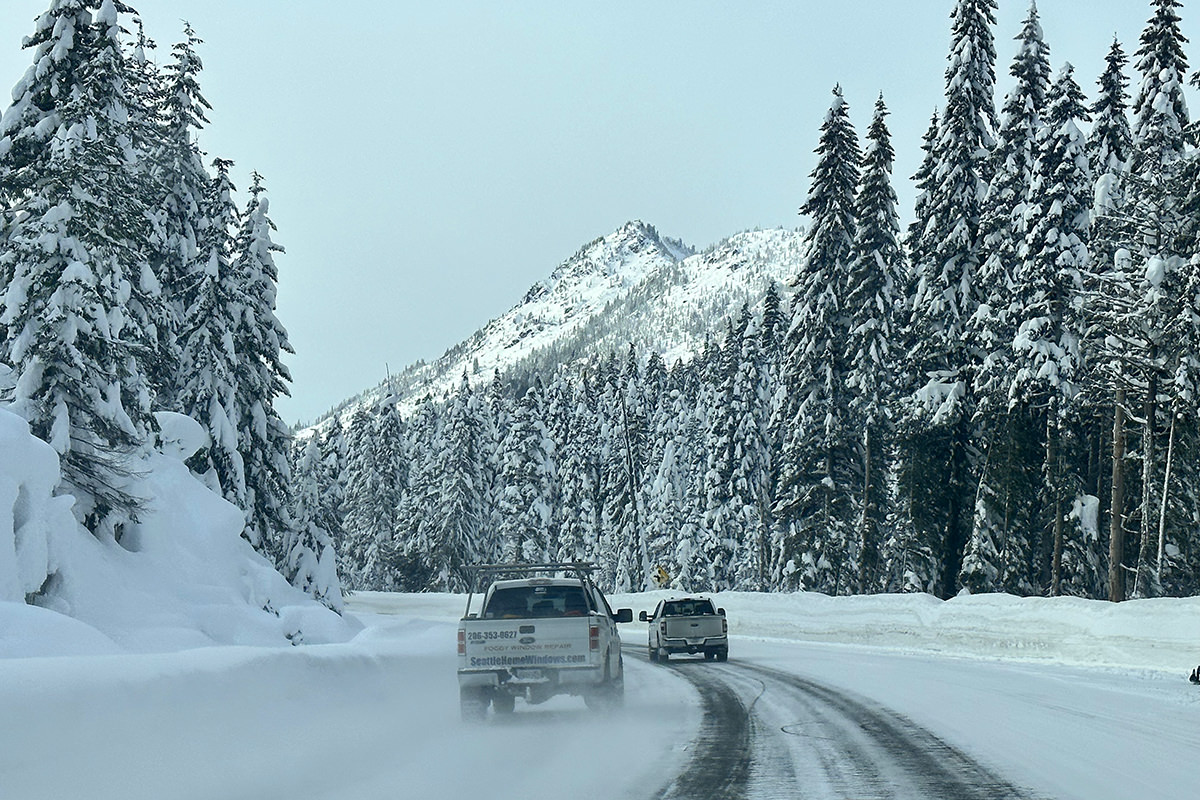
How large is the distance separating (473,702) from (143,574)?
465 inches

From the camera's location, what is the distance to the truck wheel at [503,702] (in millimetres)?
15500

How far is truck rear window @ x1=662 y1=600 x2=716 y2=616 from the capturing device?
31.0m

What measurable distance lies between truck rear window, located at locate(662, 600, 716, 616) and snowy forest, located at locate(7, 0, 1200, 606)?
11.4 metres

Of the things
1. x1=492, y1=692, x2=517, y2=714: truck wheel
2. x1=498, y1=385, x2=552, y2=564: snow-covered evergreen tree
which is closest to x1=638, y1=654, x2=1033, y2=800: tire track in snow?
x1=492, y1=692, x2=517, y2=714: truck wheel

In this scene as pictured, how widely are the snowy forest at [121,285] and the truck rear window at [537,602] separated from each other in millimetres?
10886

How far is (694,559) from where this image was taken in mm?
69062

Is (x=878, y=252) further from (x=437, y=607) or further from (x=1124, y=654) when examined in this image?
(x=437, y=607)

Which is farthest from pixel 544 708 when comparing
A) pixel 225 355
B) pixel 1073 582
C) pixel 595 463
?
Result: pixel 595 463

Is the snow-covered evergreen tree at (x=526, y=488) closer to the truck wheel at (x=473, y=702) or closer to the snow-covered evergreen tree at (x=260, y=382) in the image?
the snow-covered evergreen tree at (x=260, y=382)

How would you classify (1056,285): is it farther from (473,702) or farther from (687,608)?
(473,702)

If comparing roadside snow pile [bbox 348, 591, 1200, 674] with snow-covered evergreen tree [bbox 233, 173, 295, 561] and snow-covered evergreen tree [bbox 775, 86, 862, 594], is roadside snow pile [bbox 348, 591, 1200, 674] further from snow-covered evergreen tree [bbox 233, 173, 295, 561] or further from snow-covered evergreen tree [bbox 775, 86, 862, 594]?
snow-covered evergreen tree [bbox 233, 173, 295, 561]

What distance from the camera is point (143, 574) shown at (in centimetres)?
2419

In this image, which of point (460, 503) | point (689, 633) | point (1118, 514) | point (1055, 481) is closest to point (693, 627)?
point (689, 633)

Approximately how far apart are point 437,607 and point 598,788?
58796mm
